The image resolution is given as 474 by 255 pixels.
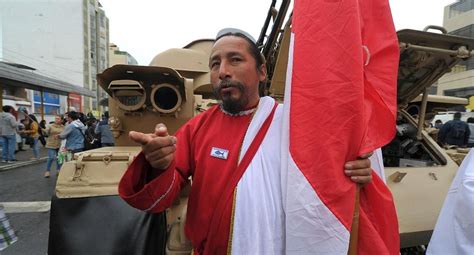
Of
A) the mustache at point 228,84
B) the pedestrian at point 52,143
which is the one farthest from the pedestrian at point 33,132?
the mustache at point 228,84

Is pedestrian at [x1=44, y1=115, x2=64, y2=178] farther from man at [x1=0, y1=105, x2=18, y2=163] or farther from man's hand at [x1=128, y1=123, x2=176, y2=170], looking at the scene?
man's hand at [x1=128, y1=123, x2=176, y2=170]

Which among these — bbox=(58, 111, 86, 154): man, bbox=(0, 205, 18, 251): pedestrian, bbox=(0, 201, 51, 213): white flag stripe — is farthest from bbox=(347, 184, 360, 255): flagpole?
bbox=(58, 111, 86, 154): man

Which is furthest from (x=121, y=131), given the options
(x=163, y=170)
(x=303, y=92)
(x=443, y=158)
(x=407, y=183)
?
(x=443, y=158)

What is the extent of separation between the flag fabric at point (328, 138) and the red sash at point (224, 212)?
0.16 meters

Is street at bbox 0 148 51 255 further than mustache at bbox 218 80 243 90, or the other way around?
street at bbox 0 148 51 255

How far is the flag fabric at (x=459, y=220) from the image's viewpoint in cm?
157

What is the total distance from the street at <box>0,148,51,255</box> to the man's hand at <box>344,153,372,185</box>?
394 cm

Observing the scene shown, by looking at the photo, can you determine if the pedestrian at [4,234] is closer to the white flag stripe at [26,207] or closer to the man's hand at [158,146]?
the man's hand at [158,146]

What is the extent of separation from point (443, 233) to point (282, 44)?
88.5 inches

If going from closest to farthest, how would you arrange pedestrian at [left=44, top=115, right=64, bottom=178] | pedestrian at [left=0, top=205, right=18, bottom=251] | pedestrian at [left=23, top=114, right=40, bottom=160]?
pedestrian at [left=0, top=205, right=18, bottom=251] < pedestrian at [left=44, top=115, right=64, bottom=178] < pedestrian at [left=23, top=114, right=40, bottom=160]

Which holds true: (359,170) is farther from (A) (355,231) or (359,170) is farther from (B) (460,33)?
(B) (460,33)

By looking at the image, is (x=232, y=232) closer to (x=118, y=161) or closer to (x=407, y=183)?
(x=118, y=161)

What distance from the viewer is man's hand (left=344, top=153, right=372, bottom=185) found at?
1.25 m

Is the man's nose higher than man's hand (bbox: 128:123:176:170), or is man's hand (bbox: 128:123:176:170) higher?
the man's nose
